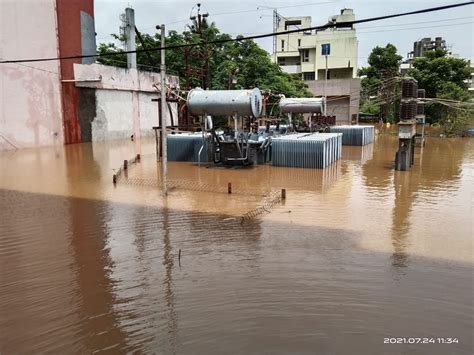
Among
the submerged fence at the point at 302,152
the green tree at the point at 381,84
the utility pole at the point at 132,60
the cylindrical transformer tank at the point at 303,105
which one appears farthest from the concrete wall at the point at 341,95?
the submerged fence at the point at 302,152

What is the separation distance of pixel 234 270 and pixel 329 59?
61.0 metres

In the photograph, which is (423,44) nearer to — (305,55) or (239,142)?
(305,55)

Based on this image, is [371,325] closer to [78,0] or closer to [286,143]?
[286,143]

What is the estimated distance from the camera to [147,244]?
822 centimetres

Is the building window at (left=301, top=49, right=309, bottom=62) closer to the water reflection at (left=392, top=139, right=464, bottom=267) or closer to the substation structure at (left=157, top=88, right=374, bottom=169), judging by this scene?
the water reflection at (left=392, top=139, right=464, bottom=267)

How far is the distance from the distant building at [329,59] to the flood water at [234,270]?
38.5m

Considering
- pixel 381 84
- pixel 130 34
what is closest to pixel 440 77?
pixel 381 84

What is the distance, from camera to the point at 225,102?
58.0ft

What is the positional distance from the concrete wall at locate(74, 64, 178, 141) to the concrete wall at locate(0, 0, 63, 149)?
2.45 m

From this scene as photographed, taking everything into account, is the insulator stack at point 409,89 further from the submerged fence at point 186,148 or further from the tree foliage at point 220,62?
the tree foliage at point 220,62

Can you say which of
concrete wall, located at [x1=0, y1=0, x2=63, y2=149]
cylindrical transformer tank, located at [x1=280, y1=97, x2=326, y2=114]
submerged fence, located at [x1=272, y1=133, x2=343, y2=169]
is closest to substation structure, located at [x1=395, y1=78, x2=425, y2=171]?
submerged fence, located at [x1=272, y1=133, x2=343, y2=169]

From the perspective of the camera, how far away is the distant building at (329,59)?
168ft

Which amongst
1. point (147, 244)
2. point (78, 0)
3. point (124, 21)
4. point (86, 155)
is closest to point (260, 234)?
point (147, 244)

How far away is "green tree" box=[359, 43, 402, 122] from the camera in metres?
47.2
